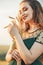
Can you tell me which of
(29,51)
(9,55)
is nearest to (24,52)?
(29,51)

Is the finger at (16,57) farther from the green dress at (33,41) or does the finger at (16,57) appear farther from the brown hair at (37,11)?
the brown hair at (37,11)

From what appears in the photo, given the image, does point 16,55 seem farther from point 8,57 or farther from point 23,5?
point 23,5

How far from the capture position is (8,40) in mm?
1896

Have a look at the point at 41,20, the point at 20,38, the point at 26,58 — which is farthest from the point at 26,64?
the point at 41,20

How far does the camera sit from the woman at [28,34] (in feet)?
5.85

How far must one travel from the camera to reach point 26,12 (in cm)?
189

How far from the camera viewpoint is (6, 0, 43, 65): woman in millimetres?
1783

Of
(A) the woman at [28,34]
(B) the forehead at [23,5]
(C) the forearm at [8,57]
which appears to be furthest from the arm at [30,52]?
(B) the forehead at [23,5]

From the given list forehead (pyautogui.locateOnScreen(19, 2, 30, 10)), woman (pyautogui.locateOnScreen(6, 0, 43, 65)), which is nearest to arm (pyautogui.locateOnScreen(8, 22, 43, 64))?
woman (pyautogui.locateOnScreen(6, 0, 43, 65))

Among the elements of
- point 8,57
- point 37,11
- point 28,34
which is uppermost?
point 37,11

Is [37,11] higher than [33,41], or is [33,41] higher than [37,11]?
[37,11]

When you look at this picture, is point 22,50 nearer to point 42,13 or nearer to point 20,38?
point 20,38

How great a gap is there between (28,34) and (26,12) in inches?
6.7

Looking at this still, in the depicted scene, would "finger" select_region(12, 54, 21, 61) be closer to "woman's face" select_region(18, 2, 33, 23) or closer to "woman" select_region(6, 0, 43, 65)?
"woman" select_region(6, 0, 43, 65)
